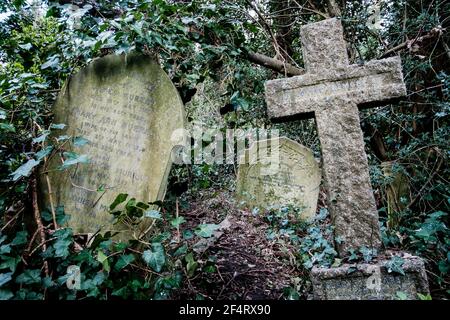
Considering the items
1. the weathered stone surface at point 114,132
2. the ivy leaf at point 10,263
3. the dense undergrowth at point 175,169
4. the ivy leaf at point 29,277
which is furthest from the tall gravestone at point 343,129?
the ivy leaf at point 10,263

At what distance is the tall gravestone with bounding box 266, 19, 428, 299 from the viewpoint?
6.19 feet

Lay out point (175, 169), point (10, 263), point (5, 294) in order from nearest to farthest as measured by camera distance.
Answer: point (5, 294)
point (10, 263)
point (175, 169)

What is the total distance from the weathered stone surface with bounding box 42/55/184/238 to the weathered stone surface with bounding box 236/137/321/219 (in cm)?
262

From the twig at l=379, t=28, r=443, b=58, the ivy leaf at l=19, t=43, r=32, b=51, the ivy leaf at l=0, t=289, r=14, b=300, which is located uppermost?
the twig at l=379, t=28, r=443, b=58

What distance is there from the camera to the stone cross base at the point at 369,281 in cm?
181

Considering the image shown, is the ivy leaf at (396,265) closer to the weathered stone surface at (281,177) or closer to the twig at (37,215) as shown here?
the twig at (37,215)

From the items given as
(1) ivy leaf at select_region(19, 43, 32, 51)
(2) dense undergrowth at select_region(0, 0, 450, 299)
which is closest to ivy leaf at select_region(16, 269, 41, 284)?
(2) dense undergrowth at select_region(0, 0, 450, 299)

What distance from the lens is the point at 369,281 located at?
1.86 m

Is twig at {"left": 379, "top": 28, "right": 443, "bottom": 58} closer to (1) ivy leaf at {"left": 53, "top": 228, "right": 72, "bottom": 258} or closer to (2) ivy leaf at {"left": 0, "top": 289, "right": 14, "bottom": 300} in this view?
(1) ivy leaf at {"left": 53, "top": 228, "right": 72, "bottom": 258}

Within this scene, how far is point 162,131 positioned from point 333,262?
146cm

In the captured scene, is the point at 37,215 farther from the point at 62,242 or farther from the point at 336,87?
the point at 336,87

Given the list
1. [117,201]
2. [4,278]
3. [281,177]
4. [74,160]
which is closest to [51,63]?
[74,160]

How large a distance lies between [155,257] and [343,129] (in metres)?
1.63

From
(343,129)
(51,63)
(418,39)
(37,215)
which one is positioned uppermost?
(418,39)
